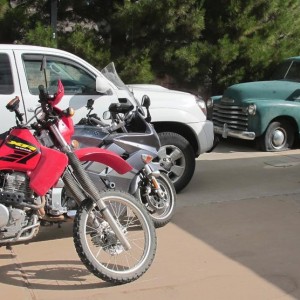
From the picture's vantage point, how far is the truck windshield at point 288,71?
11.0m

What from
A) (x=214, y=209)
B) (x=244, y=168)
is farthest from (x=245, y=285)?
(x=244, y=168)

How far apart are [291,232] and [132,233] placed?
1786mm

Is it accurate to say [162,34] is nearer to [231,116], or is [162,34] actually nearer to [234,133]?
[231,116]

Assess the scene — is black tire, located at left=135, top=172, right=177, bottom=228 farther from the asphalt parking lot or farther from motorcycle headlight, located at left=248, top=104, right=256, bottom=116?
motorcycle headlight, located at left=248, top=104, right=256, bottom=116

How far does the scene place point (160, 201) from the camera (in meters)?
5.40

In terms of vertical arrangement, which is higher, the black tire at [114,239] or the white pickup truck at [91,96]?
the white pickup truck at [91,96]

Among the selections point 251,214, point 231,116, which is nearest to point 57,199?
point 251,214

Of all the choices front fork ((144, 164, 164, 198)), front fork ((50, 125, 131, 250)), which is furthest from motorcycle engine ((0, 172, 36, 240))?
front fork ((144, 164, 164, 198))

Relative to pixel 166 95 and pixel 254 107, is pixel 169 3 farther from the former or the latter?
pixel 166 95

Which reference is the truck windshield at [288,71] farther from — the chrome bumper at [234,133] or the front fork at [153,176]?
the front fork at [153,176]

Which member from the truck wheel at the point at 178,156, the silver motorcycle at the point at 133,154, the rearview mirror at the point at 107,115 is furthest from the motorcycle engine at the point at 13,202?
the truck wheel at the point at 178,156

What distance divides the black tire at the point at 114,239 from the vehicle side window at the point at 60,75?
214 centimetres

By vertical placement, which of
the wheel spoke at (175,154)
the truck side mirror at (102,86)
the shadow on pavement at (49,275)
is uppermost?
the truck side mirror at (102,86)

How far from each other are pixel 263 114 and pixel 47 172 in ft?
21.3
